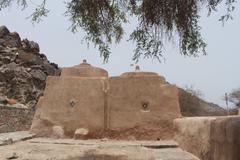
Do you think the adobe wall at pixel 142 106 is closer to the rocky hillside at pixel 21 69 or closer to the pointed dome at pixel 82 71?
the pointed dome at pixel 82 71

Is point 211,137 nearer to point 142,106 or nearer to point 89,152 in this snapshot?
point 89,152

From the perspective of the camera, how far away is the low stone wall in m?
21.5

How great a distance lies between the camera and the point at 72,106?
1477 centimetres

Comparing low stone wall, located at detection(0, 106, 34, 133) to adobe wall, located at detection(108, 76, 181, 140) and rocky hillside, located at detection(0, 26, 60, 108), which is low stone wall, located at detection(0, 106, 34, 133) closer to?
rocky hillside, located at detection(0, 26, 60, 108)

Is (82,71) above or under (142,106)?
above

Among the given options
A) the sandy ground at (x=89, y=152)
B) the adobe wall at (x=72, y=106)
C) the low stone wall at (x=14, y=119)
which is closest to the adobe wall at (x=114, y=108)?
the adobe wall at (x=72, y=106)

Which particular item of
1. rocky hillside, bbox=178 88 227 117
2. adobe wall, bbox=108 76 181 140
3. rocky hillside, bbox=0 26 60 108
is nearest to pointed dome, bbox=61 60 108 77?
adobe wall, bbox=108 76 181 140

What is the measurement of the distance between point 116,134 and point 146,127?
1105 mm

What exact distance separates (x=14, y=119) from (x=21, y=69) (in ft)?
37.7

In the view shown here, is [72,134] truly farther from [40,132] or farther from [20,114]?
[20,114]

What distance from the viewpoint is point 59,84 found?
1516cm

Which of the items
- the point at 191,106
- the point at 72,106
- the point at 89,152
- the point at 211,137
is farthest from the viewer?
the point at 191,106

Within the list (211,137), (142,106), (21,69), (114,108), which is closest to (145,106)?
(142,106)

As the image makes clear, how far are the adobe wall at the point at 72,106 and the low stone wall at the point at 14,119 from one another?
680 cm
